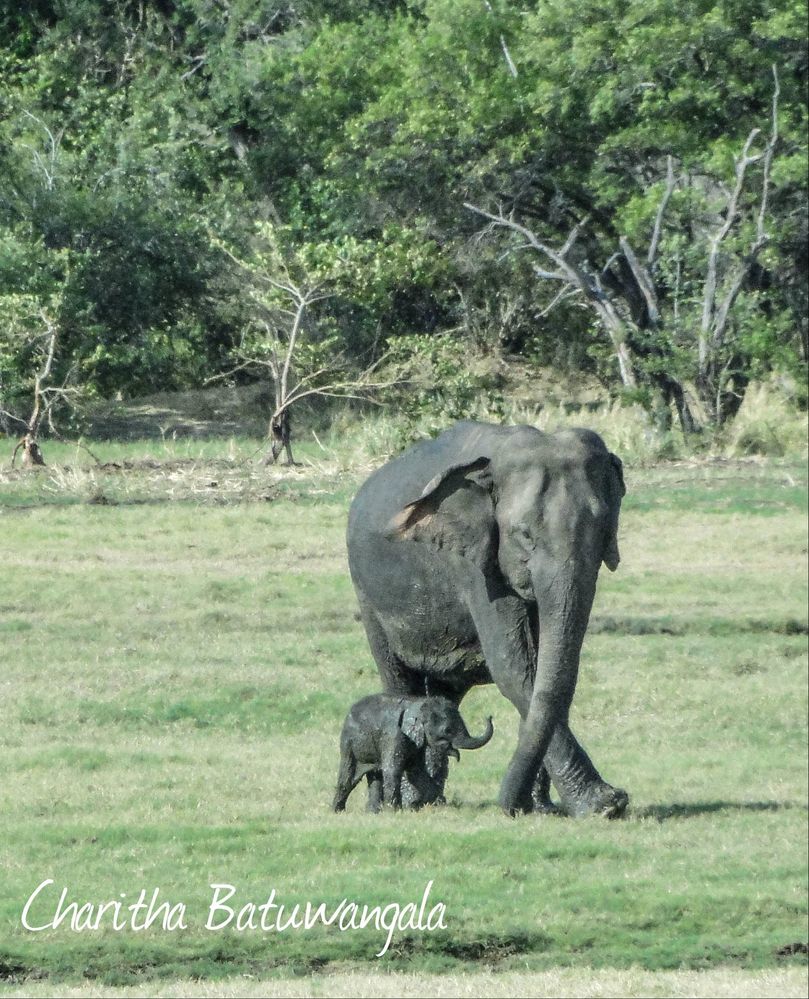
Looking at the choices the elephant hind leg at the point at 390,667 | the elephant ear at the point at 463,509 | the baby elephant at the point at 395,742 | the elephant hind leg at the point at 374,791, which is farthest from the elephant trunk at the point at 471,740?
the elephant hind leg at the point at 390,667

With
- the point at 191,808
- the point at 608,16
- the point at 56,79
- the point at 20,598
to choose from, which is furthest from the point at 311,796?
the point at 608,16

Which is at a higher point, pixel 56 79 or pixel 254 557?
pixel 56 79

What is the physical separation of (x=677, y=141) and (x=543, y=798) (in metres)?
20.2

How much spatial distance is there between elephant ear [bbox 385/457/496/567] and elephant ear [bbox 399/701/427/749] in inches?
29.9

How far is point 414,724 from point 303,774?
120 centimetres

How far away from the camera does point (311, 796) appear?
32.4ft

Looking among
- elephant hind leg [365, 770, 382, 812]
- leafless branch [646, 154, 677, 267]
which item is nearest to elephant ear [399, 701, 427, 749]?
elephant hind leg [365, 770, 382, 812]

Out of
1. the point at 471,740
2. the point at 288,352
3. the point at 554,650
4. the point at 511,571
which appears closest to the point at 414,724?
the point at 471,740

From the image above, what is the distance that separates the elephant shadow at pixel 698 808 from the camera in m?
9.77

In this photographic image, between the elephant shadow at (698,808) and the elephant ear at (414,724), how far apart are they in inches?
47.0

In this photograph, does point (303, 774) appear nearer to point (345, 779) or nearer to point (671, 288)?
point (345, 779)

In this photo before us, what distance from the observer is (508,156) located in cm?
2922

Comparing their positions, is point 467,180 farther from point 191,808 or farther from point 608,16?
point 191,808

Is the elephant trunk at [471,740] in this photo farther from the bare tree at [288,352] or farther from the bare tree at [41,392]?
the bare tree at [288,352]
